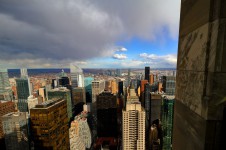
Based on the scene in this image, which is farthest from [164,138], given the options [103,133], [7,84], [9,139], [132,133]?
[7,84]

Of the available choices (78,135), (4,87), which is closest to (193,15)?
(78,135)

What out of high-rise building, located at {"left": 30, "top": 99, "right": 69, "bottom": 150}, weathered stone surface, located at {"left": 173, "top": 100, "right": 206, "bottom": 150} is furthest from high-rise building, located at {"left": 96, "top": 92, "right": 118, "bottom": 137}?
weathered stone surface, located at {"left": 173, "top": 100, "right": 206, "bottom": 150}

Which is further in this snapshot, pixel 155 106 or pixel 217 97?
pixel 155 106

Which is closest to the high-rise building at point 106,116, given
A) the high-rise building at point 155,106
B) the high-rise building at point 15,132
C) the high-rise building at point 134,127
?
the high-rise building at point 155,106

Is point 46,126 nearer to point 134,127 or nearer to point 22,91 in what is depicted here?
point 134,127

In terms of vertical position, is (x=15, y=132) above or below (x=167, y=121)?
below

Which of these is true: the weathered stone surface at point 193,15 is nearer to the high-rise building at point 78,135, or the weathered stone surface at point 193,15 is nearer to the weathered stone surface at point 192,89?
the weathered stone surface at point 192,89

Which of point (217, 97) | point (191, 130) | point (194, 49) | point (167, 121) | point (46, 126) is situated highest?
point (194, 49)
